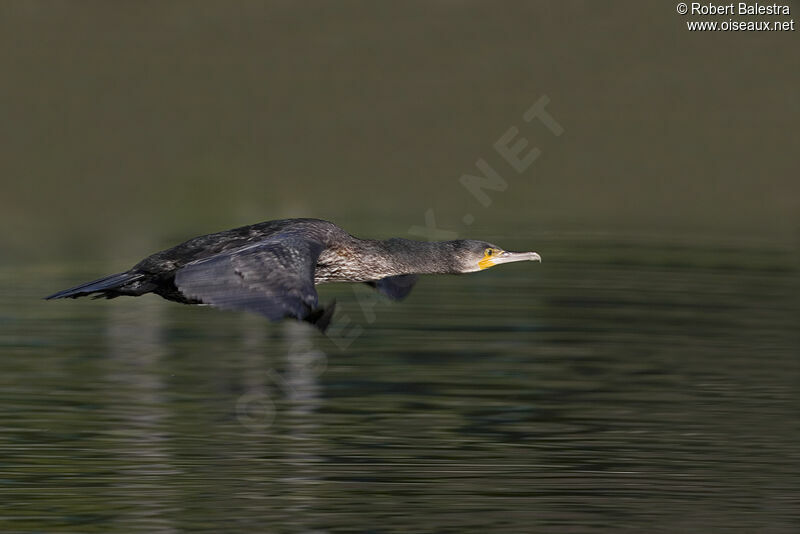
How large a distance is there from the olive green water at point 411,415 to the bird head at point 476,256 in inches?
72.2

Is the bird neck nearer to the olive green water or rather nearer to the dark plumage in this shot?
the dark plumage

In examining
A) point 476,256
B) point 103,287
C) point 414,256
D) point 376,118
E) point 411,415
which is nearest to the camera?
point 103,287

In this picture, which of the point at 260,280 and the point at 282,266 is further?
the point at 282,266

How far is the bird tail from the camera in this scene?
59.4 feet

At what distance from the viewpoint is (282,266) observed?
663 inches

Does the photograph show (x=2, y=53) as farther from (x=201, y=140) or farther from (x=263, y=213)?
(x=263, y=213)

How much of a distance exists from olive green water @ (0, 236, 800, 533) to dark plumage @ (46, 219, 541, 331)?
1710mm

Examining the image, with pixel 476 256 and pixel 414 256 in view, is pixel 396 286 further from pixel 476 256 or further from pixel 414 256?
pixel 476 256

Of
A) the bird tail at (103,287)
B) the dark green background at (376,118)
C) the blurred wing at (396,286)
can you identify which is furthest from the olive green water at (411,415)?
the dark green background at (376,118)

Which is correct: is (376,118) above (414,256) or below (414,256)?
above

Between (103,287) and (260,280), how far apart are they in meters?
2.46

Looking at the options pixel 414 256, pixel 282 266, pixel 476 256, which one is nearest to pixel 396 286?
pixel 414 256

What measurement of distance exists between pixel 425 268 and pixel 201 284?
3.77 meters

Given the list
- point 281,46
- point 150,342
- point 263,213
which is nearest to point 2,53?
point 281,46
